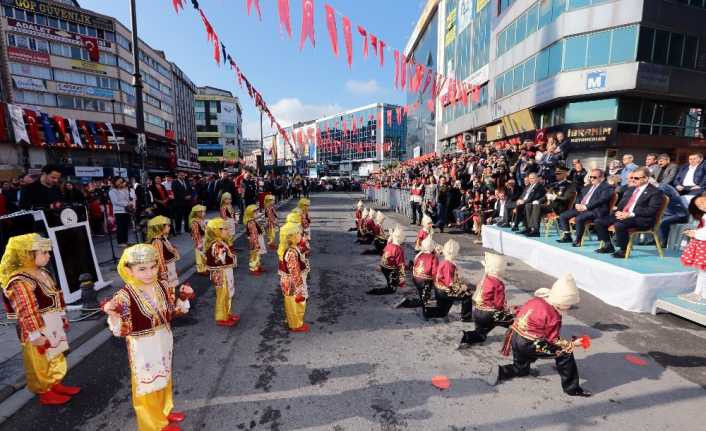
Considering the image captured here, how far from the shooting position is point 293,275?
4.30 m

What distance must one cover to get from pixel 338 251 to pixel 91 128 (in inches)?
1082

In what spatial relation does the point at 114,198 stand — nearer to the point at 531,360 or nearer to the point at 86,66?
the point at 531,360

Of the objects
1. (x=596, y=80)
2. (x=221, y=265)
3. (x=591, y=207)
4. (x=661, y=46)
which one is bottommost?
(x=221, y=265)

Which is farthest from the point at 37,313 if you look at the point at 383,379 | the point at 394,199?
the point at 394,199

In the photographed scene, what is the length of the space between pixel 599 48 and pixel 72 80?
149ft

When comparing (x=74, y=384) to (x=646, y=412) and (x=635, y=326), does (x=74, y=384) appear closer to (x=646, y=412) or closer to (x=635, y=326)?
(x=646, y=412)

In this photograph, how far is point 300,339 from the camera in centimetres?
430

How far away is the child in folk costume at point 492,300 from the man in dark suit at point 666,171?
22.1ft

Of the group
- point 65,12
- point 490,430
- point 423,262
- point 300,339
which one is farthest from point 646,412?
point 65,12

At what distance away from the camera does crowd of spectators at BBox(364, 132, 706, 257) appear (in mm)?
A: 6027

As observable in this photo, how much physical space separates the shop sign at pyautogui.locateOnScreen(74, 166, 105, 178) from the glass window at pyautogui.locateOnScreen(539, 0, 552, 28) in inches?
1382

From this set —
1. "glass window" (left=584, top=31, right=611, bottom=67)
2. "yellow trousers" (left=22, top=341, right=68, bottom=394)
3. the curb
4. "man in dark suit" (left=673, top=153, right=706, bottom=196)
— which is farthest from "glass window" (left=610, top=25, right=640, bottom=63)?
"yellow trousers" (left=22, top=341, right=68, bottom=394)

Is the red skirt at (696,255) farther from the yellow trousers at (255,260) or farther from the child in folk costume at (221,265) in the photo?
the yellow trousers at (255,260)

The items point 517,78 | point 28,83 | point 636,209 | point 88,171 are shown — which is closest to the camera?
point 636,209
